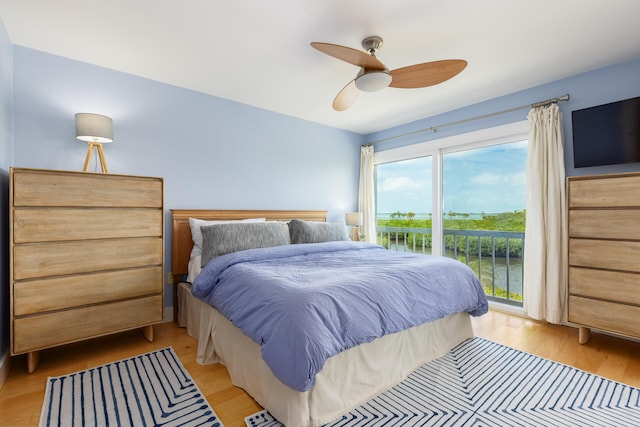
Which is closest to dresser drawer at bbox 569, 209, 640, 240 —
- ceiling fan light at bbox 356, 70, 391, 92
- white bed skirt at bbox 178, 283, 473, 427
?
white bed skirt at bbox 178, 283, 473, 427

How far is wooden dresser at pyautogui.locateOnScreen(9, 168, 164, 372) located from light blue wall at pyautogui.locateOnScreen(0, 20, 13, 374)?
235 millimetres

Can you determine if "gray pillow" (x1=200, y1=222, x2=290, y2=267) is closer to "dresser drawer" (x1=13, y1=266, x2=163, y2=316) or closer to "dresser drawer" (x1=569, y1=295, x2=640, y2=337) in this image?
"dresser drawer" (x1=13, y1=266, x2=163, y2=316)

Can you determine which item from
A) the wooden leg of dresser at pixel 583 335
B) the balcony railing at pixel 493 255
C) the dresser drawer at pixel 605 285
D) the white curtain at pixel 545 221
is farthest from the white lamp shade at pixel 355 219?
the wooden leg of dresser at pixel 583 335

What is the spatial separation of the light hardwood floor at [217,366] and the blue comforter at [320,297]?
0.46 m

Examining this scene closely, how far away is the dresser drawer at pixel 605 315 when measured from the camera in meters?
2.24

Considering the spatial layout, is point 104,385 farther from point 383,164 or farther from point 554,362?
point 383,164

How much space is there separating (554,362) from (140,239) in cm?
344

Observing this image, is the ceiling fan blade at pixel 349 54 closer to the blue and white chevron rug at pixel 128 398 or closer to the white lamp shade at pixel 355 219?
the blue and white chevron rug at pixel 128 398

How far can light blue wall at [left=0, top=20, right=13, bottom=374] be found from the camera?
2.11 metres

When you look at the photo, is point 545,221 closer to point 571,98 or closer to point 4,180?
point 571,98

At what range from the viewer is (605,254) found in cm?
238

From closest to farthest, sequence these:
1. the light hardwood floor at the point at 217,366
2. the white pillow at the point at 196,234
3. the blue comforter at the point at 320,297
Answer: the blue comforter at the point at 320,297, the light hardwood floor at the point at 217,366, the white pillow at the point at 196,234

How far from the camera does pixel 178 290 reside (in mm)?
3043

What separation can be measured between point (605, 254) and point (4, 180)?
471cm
